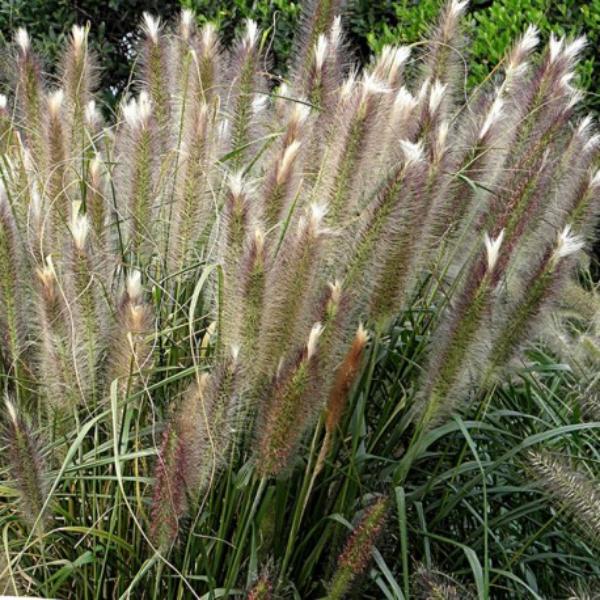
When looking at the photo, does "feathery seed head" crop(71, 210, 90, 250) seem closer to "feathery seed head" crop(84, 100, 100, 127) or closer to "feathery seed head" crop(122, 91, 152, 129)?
"feathery seed head" crop(122, 91, 152, 129)

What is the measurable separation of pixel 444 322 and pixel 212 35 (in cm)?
111

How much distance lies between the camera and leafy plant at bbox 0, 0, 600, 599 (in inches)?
80.8

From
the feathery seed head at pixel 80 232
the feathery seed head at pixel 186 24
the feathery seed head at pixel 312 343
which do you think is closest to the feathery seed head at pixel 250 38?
the feathery seed head at pixel 186 24

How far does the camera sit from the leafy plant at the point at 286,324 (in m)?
2.05

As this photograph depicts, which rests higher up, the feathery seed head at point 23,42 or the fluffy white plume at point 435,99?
the fluffy white plume at point 435,99

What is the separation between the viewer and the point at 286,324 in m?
2.05

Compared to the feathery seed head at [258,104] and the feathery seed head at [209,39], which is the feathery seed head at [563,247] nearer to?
the feathery seed head at [258,104]

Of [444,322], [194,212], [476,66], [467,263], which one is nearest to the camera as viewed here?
[444,322]

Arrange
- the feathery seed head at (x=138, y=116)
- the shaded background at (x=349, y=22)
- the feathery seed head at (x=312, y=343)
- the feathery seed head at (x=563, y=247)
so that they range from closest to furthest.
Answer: the feathery seed head at (x=312, y=343) → the feathery seed head at (x=563, y=247) → the feathery seed head at (x=138, y=116) → the shaded background at (x=349, y=22)

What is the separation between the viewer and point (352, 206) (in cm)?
227

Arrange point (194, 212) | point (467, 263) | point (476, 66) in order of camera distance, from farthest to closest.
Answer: point (476, 66), point (467, 263), point (194, 212)

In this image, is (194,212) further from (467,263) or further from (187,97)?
(467,263)

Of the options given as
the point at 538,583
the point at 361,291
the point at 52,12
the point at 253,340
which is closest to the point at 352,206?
the point at 361,291

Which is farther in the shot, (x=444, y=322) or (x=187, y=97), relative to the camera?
(x=187, y=97)
